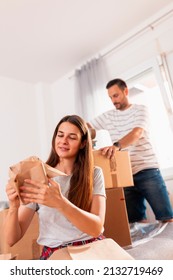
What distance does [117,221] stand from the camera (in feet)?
4.56

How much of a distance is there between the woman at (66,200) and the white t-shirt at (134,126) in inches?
33.7

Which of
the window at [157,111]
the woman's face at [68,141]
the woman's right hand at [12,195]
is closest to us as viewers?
the woman's right hand at [12,195]

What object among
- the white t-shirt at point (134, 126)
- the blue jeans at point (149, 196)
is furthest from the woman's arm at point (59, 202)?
the white t-shirt at point (134, 126)

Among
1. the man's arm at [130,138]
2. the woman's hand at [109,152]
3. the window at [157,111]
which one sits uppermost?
the window at [157,111]

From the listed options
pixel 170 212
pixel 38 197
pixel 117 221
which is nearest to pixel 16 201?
pixel 38 197

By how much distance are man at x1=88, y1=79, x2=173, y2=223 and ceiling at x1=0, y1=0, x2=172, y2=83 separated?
713mm

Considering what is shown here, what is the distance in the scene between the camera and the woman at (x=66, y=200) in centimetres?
79

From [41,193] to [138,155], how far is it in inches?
48.2

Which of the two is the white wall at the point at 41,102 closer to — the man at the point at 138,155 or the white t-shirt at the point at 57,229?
the man at the point at 138,155

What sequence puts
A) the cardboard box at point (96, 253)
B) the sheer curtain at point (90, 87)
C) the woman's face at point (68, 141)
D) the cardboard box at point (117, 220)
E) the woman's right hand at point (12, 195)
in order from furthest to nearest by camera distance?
the sheer curtain at point (90, 87), the cardboard box at point (117, 220), the woman's face at point (68, 141), the woman's right hand at point (12, 195), the cardboard box at point (96, 253)

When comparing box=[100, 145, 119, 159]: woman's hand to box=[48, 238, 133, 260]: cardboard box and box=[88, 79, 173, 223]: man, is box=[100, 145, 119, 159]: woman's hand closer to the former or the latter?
box=[88, 79, 173, 223]: man

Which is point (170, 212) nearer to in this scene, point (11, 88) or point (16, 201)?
point (16, 201)

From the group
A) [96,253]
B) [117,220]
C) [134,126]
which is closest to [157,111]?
[134,126]
